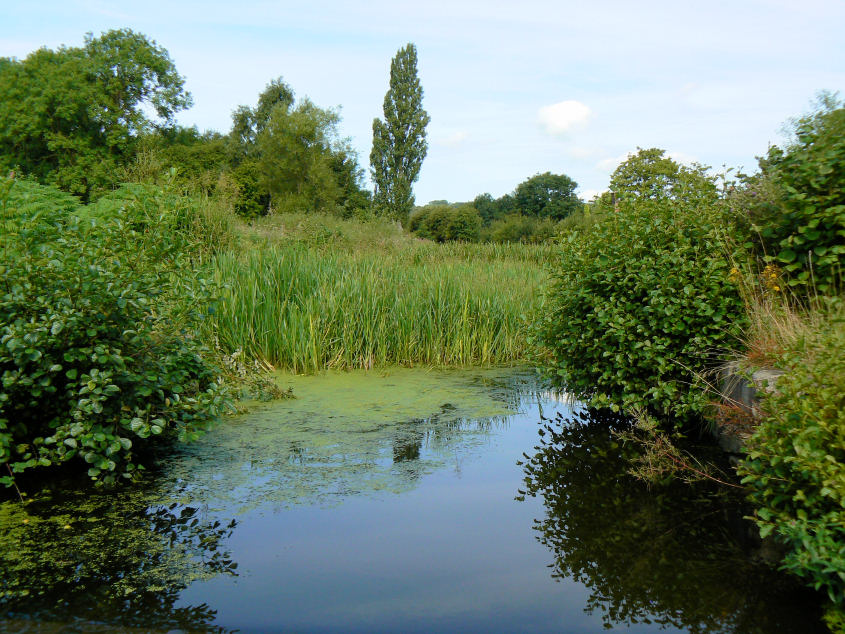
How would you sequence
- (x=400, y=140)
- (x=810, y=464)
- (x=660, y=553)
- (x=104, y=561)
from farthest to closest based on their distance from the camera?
(x=400, y=140)
(x=660, y=553)
(x=104, y=561)
(x=810, y=464)

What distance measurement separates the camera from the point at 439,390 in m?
6.62

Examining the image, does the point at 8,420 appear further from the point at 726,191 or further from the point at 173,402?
the point at 726,191

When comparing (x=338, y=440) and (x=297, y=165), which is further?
(x=297, y=165)

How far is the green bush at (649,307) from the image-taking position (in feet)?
14.6

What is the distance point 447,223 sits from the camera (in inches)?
1649

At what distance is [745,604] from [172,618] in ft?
7.73

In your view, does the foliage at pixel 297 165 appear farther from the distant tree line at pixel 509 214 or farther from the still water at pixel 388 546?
the still water at pixel 388 546

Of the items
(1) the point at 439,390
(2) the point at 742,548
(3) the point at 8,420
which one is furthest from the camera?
(1) the point at 439,390

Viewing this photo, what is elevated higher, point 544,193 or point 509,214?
point 544,193

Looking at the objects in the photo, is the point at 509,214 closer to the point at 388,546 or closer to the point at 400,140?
the point at 400,140

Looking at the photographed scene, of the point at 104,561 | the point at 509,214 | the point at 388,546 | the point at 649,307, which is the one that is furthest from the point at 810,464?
the point at 509,214

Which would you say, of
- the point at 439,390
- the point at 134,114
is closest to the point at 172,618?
the point at 439,390

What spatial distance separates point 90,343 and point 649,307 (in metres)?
3.61

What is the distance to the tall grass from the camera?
289 inches
